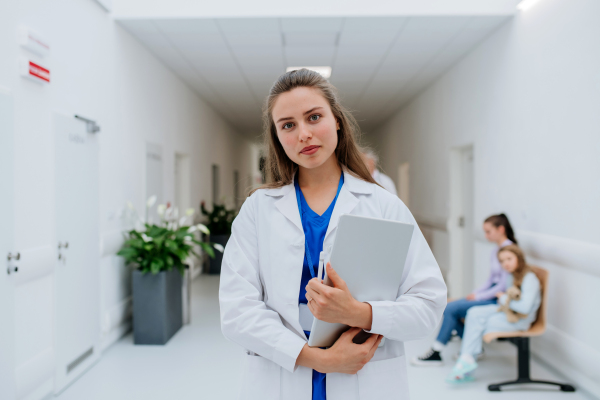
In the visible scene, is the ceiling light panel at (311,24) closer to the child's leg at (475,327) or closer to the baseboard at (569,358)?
the child's leg at (475,327)

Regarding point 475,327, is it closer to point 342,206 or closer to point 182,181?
point 342,206

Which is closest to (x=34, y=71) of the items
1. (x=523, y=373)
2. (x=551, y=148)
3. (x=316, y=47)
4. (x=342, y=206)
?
(x=342, y=206)

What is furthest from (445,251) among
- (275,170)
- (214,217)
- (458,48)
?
(275,170)

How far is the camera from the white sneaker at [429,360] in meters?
3.65

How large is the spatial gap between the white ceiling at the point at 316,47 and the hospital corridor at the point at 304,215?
0.13ft

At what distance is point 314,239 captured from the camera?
3.77 feet

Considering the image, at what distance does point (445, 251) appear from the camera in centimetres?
648

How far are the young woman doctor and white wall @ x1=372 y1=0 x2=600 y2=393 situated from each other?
8.23 feet

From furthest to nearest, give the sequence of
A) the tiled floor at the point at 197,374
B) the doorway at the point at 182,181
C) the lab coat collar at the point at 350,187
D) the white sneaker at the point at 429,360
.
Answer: the doorway at the point at 182,181, the white sneaker at the point at 429,360, the tiled floor at the point at 197,374, the lab coat collar at the point at 350,187

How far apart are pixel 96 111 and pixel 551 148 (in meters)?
3.93

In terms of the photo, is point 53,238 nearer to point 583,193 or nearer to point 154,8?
point 154,8

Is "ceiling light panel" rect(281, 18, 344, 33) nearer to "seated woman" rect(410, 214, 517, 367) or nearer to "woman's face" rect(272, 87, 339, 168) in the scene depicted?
"seated woman" rect(410, 214, 517, 367)

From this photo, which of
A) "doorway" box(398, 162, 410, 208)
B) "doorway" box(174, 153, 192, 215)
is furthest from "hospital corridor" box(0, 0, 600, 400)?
"doorway" box(398, 162, 410, 208)

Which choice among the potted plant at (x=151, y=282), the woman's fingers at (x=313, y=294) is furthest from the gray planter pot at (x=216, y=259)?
the woman's fingers at (x=313, y=294)
